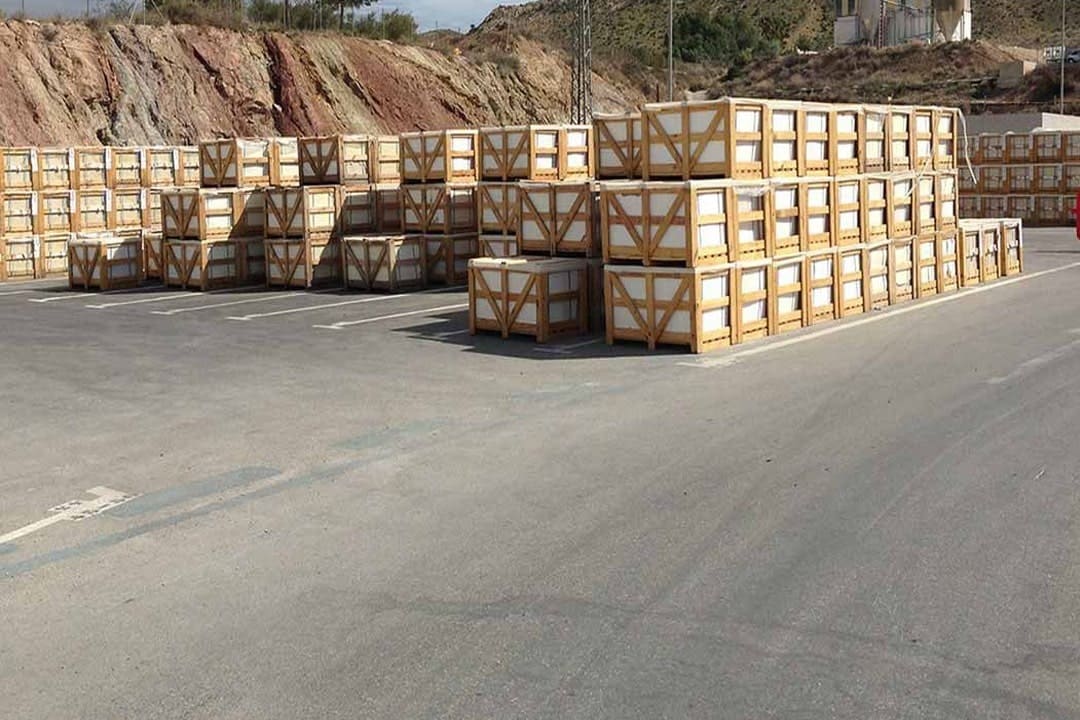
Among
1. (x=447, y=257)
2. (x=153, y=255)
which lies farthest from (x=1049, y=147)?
(x=153, y=255)

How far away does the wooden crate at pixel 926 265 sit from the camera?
2425 centimetres

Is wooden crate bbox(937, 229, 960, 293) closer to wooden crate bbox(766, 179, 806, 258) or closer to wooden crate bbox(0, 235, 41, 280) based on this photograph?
wooden crate bbox(766, 179, 806, 258)

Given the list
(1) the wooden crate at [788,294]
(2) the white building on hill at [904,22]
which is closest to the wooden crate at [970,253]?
(1) the wooden crate at [788,294]

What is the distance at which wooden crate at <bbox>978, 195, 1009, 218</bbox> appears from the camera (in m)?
46.0

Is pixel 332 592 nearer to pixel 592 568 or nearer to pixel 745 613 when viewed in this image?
pixel 592 568

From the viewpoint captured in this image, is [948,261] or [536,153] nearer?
[948,261]

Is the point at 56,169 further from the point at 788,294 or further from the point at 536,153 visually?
the point at 788,294

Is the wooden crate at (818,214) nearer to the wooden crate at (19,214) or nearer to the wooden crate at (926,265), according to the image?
the wooden crate at (926,265)

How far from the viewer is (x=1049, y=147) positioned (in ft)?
147

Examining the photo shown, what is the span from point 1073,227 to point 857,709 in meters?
42.5

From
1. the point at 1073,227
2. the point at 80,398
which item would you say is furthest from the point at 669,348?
the point at 1073,227

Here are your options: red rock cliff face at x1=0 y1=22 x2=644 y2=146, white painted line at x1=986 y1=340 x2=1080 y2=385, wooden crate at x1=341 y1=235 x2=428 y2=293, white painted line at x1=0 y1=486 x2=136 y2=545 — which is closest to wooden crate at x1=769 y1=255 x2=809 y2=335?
white painted line at x1=986 y1=340 x2=1080 y2=385

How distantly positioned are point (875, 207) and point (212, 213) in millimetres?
15834

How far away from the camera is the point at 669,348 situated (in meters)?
18.7
